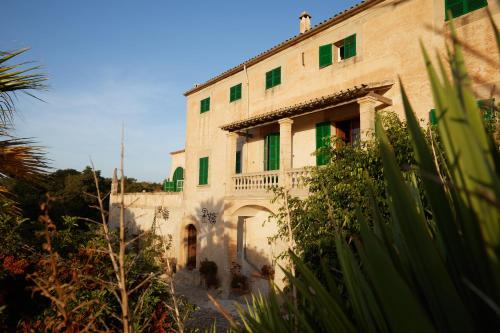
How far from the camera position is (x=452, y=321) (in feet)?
2.92

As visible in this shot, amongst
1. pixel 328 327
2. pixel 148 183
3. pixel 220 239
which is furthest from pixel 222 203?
pixel 148 183

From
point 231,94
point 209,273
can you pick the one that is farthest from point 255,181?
point 231,94

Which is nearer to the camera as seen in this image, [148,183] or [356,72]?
[356,72]

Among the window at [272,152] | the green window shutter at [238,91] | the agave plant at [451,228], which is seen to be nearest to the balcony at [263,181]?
the window at [272,152]

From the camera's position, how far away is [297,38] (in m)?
11.6

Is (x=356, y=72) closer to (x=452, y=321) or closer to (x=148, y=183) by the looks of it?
(x=452, y=321)

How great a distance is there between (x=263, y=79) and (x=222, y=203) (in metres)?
5.28

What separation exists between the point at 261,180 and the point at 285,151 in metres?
1.58

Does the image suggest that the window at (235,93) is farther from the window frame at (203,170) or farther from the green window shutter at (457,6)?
the green window shutter at (457,6)

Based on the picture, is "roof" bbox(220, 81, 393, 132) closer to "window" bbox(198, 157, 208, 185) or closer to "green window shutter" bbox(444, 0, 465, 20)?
"green window shutter" bbox(444, 0, 465, 20)

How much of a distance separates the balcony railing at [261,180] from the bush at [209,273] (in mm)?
3657

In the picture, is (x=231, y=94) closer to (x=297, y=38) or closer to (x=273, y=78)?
(x=273, y=78)

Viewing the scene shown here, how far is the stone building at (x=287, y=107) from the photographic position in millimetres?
8391

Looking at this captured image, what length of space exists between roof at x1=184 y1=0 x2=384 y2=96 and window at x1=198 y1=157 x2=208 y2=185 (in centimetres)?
375
